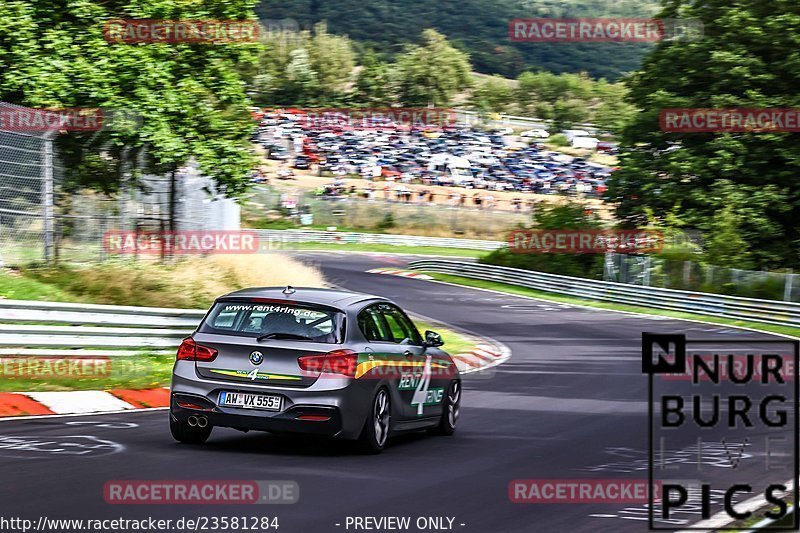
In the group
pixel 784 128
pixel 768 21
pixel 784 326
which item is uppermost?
pixel 768 21

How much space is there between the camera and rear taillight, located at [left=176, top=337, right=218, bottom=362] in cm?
979

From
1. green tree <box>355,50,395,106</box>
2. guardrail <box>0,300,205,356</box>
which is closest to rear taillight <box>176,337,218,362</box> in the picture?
guardrail <box>0,300,205,356</box>

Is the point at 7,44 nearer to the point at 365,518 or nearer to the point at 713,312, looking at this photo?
the point at 365,518

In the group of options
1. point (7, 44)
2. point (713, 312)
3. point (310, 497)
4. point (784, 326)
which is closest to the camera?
point (310, 497)

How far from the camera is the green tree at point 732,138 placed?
37.9 metres

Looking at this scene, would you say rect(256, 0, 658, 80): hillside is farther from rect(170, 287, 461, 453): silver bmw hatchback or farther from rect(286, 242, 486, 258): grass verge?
rect(170, 287, 461, 453): silver bmw hatchback

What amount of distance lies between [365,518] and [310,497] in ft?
2.35

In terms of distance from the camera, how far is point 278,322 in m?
9.91

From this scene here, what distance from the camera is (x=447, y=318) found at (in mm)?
30844

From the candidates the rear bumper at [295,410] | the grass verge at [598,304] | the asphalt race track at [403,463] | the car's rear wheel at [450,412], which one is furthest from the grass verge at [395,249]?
the rear bumper at [295,410]

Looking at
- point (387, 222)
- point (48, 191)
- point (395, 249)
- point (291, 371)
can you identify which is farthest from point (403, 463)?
point (387, 222)

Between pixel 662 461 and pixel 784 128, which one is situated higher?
pixel 784 128

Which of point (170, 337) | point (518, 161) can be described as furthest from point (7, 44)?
point (518, 161)

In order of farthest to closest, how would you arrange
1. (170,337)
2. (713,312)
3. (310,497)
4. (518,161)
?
(518,161) < (713,312) < (170,337) < (310,497)
